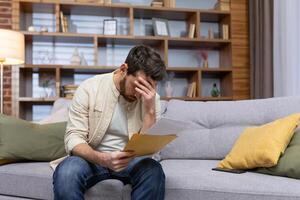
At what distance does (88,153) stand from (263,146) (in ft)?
2.63

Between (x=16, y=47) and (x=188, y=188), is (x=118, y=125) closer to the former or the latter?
(x=188, y=188)

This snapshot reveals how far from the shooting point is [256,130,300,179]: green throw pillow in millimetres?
1541

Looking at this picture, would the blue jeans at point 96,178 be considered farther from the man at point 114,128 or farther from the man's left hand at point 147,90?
the man's left hand at point 147,90

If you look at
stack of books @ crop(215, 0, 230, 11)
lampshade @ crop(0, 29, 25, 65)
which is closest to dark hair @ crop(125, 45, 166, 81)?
lampshade @ crop(0, 29, 25, 65)

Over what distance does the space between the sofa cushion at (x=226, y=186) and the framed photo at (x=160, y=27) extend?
2.41m

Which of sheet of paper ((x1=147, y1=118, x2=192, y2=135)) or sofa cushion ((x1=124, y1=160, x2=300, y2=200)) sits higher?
sheet of paper ((x1=147, y1=118, x2=192, y2=135))

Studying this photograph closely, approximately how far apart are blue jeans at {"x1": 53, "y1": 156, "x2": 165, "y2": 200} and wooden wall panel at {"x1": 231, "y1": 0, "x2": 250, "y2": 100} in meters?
2.56

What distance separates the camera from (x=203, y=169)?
1733mm

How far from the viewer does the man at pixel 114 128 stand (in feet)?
4.55

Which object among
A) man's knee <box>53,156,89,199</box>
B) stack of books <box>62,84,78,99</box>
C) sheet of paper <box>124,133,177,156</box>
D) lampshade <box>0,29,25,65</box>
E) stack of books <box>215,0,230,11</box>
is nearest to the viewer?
sheet of paper <box>124,133,177,156</box>

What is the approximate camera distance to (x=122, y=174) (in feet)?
5.04

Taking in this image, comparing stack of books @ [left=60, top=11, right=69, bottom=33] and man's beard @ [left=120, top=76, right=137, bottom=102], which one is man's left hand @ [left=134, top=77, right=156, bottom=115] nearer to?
man's beard @ [left=120, top=76, right=137, bottom=102]

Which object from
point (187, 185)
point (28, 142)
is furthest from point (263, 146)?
point (28, 142)

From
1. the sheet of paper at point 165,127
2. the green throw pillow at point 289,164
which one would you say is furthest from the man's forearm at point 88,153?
the green throw pillow at point 289,164
